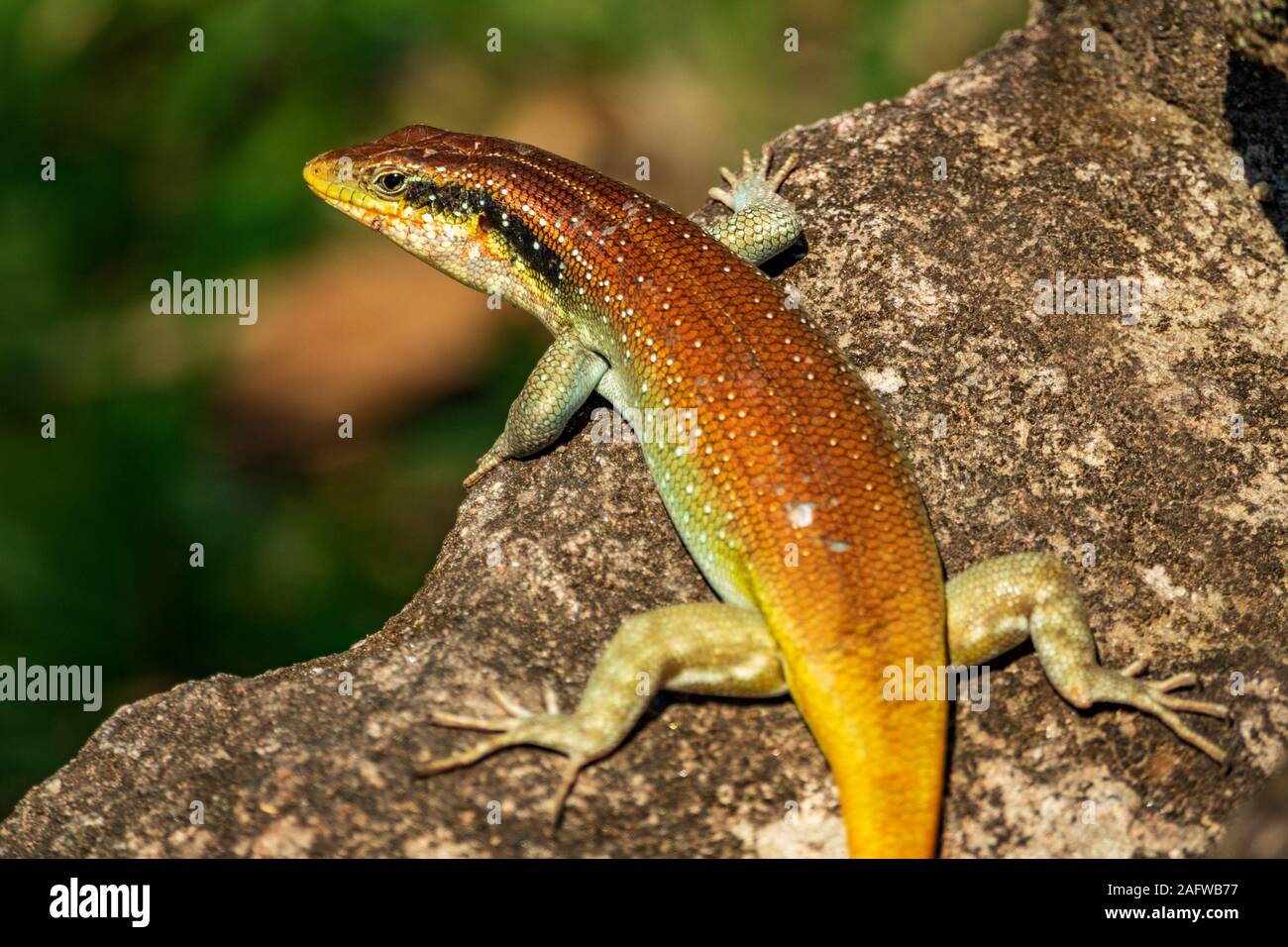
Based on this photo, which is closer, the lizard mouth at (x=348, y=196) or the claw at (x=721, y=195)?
the lizard mouth at (x=348, y=196)

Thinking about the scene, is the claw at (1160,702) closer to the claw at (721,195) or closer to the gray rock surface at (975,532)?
the gray rock surface at (975,532)

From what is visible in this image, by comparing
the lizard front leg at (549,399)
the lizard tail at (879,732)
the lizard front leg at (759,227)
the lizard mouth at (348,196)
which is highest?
the lizard mouth at (348,196)

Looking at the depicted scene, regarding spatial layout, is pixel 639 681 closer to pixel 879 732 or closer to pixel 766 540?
pixel 766 540

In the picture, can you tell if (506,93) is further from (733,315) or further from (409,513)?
(733,315)

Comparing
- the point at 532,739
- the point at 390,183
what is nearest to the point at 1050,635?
the point at 532,739

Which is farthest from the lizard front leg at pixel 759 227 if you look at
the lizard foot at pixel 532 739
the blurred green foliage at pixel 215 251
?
the blurred green foliage at pixel 215 251

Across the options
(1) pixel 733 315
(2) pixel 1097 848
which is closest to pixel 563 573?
(1) pixel 733 315
